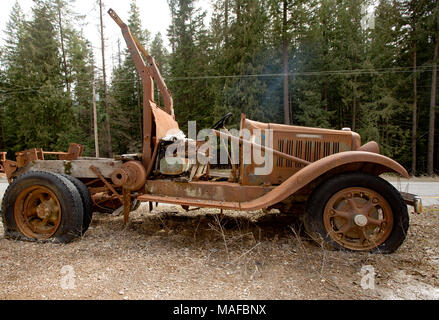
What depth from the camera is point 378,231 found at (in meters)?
2.80

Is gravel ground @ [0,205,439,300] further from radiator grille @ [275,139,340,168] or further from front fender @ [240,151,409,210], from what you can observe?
radiator grille @ [275,139,340,168]

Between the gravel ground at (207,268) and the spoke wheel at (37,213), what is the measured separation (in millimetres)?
212

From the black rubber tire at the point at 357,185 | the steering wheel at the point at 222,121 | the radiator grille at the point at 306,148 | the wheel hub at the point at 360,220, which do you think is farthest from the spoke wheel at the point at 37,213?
the wheel hub at the point at 360,220

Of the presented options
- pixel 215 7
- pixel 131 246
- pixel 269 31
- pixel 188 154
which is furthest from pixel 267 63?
pixel 131 246

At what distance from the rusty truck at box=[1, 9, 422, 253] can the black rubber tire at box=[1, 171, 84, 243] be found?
0.04ft

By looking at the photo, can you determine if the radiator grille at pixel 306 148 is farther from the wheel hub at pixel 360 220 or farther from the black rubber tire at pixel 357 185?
the wheel hub at pixel 360 220

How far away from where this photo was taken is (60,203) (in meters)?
3.05

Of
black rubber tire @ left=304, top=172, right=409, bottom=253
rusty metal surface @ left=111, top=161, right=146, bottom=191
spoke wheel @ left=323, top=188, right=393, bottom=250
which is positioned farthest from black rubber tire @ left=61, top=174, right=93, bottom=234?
spoke wheel @ left=323, top=188, right=393, bottom=250

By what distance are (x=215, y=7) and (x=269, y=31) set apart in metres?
4.10

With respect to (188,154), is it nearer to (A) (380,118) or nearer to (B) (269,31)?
(B) (269,31)

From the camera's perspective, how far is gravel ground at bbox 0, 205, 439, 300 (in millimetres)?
2059

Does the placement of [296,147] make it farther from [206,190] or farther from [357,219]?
[206,190]

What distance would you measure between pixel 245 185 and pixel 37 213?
283 centimetres

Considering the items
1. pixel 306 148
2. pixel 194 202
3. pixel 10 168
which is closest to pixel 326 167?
pixel 306 148
